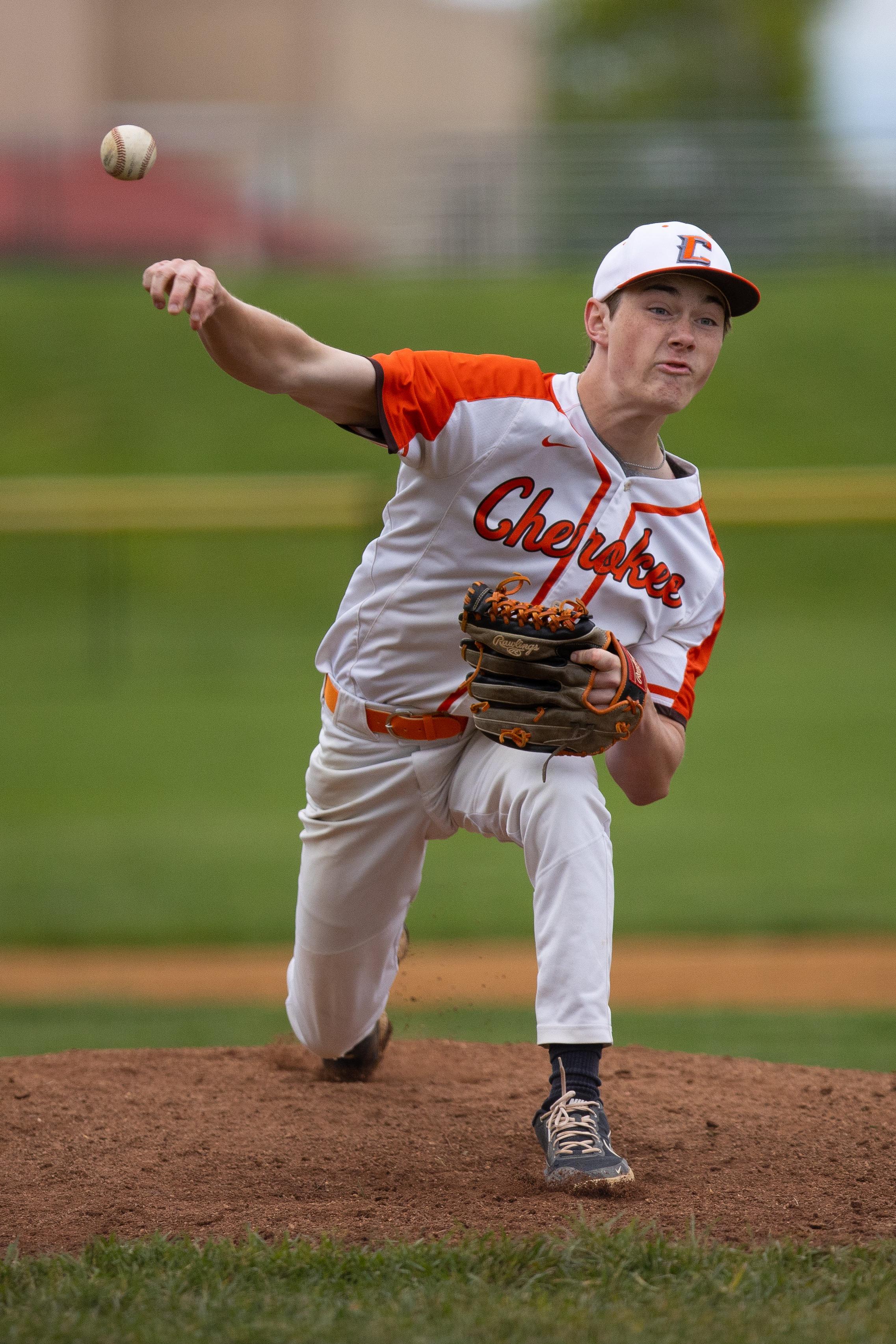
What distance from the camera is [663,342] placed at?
2.95 metres

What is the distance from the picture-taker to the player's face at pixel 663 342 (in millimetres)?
2934

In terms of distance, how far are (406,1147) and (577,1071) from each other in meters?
0.46

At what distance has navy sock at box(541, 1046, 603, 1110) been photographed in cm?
286

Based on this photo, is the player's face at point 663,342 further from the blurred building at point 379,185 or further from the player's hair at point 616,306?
the blurred building at point 379,185

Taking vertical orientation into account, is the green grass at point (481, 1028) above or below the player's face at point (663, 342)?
below

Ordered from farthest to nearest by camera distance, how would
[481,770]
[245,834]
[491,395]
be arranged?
[245,834] → [481,770] → [491,395]

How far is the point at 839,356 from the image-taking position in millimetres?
19438

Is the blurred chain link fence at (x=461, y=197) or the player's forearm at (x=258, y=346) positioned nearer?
the player's forearm at (x=258, y=346)

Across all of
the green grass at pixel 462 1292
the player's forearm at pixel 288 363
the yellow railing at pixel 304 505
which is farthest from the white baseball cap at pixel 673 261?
the yellow railing at pixel 304 505

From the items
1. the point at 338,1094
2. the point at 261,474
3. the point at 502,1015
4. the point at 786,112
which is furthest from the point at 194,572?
the point at 786,112

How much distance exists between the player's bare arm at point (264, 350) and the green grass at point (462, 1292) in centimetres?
146

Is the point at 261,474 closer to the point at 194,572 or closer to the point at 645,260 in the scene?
the point at 194,572

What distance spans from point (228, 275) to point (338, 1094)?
60.5 ft

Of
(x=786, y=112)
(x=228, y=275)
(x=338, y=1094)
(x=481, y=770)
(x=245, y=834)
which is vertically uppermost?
(x=786, y=112)
